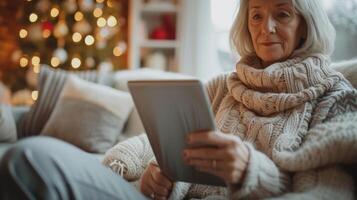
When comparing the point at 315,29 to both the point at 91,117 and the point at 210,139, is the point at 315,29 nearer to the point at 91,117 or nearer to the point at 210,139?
the point at 210,139

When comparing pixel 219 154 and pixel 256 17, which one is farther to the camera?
pixel 256 17

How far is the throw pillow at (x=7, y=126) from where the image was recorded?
7.80 feet

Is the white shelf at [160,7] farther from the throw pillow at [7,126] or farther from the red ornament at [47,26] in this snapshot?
the throw pillow at [7,126]

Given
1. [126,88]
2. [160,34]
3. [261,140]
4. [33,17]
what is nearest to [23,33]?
[33,17]

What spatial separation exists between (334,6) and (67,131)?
1.59 metres

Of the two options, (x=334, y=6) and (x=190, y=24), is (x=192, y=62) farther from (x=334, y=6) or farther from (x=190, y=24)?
(x=334, y=6)

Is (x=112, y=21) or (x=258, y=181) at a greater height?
(x=112, y=21)

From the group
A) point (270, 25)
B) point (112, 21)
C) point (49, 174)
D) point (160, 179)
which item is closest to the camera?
point (49, 174)

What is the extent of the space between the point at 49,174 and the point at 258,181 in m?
0.42

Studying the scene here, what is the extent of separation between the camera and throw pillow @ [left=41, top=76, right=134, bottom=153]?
2273 mm

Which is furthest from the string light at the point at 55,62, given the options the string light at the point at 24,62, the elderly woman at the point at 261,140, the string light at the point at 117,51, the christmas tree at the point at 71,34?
the elderly woman at the point at 261,140

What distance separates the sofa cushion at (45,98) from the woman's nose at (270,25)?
132 centimetres

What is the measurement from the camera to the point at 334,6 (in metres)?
2.71

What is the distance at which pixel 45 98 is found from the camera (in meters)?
2.51
